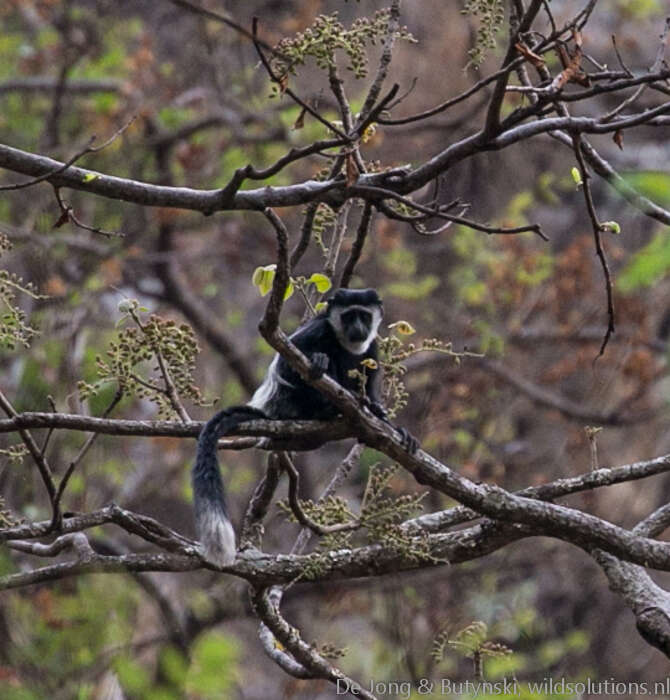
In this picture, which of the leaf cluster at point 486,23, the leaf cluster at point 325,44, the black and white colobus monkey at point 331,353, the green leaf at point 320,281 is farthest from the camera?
the black and white colobus monkey at point 331,353

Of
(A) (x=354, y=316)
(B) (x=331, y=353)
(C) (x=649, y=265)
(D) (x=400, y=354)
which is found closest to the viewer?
(D) (x=400, y=354)

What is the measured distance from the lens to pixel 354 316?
167 inches

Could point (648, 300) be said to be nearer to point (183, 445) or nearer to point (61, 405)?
point (183, 445)

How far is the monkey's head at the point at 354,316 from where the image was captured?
422 centimetres

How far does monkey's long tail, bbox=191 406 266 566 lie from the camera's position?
3.07 m

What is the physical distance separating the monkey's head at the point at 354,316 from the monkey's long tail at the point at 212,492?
85cm

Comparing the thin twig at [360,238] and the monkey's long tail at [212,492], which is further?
the thin twig at [360,238]

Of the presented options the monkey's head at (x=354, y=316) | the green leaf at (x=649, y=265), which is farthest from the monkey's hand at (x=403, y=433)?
the green leaf at (x=649, y=265)

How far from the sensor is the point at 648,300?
8062mm

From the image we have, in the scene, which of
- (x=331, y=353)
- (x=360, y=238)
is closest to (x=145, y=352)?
(x=360, y=238)

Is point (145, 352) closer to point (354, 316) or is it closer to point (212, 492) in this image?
point (212, 492)

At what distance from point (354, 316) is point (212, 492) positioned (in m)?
1.12

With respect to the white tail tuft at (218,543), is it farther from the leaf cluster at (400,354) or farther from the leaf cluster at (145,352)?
the leaf cluster at (400,354)

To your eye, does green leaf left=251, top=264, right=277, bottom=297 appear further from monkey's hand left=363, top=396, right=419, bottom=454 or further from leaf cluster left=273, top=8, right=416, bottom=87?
leaf cluster left=273, top=8, right=416, bottom=87
